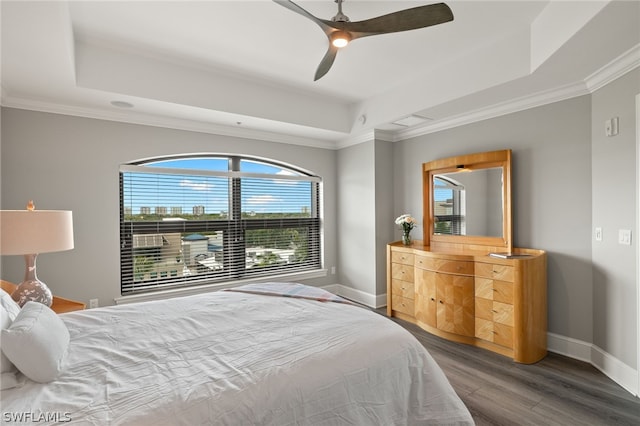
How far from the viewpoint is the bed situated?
1.09m

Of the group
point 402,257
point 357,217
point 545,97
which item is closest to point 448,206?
point 402,257

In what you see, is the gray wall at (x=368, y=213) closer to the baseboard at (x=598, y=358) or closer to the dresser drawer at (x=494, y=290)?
the dresser drawer at (x=494, y=290)

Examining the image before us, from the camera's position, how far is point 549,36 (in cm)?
228

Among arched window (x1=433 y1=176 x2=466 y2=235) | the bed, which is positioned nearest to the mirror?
arched window (x1=433 y1=176 x2=466 y2=235)

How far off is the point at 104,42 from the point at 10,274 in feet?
7.55

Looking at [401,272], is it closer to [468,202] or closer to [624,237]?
[468,202]

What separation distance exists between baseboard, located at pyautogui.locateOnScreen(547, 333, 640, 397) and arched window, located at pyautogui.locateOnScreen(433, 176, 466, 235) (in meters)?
1.37

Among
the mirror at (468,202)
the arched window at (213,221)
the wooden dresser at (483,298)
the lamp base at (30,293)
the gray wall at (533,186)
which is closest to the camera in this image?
the lamp base at (30,293)

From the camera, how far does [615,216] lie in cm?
252

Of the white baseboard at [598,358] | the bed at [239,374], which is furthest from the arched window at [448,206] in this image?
the bed at [239,374]

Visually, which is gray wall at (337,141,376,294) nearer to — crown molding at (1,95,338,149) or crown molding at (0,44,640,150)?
crown molding at (0,44,640,150)

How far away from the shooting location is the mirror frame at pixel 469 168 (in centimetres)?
327

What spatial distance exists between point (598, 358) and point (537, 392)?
0.81 m

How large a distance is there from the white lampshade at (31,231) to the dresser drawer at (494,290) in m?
3.55
